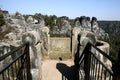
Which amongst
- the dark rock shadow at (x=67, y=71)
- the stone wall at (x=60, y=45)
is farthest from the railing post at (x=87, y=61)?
the stone wall at (x=60, y=45)

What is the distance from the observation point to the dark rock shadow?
513 centimetres

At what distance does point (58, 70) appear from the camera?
19.2ft

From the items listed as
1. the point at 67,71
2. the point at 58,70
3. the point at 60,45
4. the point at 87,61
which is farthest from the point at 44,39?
the point at 87,61

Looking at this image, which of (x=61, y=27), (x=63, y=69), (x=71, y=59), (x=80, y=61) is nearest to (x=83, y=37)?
(x=80, y=61)

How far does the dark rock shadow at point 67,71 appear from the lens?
16.8 ft

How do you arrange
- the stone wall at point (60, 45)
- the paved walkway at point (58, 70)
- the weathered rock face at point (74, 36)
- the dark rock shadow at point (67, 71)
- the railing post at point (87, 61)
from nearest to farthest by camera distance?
the railing post at point (87, 61), the dark rock shadow at point (67, 71), the paved walkway at point (58, 70), the weathered rock face at point (74, 36), the stone wall at point (60, 45)

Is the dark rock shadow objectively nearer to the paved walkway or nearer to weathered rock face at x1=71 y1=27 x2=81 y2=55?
the paved walkway

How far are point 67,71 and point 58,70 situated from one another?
0.37 meters

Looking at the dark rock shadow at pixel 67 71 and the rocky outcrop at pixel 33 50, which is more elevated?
the rocky outcrop at pixel 33 50

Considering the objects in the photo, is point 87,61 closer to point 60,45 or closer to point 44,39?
point 44,39

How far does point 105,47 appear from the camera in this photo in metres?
5.86

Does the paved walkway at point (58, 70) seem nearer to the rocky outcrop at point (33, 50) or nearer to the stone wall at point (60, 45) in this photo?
the rocky outcrop at point (33, 50)

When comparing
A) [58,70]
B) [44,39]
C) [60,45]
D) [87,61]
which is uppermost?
[44,39]

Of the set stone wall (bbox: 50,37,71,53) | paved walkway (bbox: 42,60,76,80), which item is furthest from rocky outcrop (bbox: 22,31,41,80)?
stone wall (bbox: 50,37,71,53)
